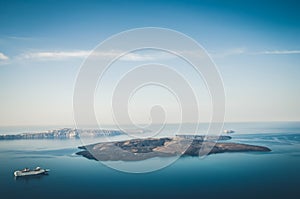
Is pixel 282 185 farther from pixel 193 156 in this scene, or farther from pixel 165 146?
pixel 165 146

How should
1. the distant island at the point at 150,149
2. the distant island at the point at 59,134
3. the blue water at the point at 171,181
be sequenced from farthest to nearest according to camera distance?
1. the distant island at the point at 59,134
2. the distant island at the point at 150,149
3. the blue water at the point at 171,181

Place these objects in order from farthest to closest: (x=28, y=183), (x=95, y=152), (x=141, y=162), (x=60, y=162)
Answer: (x=95, y=152) < (x=60, y=162) < (x=141, y=162) < (x=28, y=183)

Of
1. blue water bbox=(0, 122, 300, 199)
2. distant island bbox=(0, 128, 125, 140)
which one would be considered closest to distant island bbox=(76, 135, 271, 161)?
blue water bbox=(0, 122, 300, 199)

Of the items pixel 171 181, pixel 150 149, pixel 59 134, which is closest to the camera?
pixel 171 181

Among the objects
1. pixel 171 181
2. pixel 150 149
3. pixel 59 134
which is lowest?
pixel 171 181

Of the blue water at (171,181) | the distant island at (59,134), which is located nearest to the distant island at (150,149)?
the blue water at (171,181)

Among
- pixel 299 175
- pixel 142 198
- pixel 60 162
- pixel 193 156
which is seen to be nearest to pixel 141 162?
pixel 193 156

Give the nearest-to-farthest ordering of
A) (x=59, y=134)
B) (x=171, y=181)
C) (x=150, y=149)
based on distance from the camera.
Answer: (x=171, y=181) → (x=150, y=149) → (x=59, y=134)

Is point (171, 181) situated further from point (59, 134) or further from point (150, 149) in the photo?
point (59, 134)

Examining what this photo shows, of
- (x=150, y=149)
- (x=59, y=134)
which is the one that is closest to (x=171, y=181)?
(x=150, y=149)

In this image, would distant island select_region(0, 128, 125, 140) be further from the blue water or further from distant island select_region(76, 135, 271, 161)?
the blue water

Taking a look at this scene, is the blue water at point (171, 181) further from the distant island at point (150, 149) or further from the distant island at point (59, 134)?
the distant island at point (59, 134)
